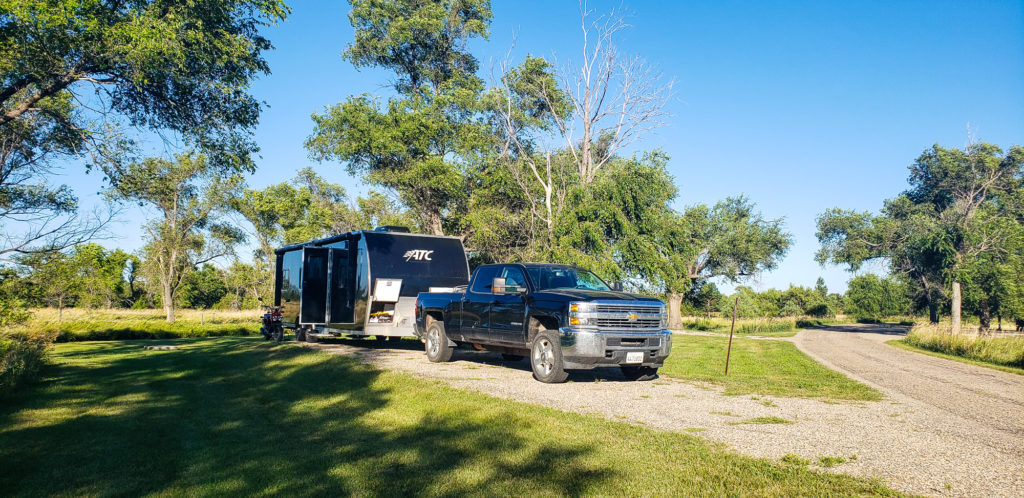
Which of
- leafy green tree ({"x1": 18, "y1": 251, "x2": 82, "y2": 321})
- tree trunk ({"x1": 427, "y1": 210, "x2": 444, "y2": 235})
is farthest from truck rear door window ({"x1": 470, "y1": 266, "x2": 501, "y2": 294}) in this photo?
tree trunk ({"x1": 427, "y1": 210, "x2": 444, "y2": 235})

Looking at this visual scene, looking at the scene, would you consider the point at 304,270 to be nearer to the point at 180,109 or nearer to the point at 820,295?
the point at 180,109

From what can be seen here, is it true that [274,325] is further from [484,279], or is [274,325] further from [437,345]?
[484,279]

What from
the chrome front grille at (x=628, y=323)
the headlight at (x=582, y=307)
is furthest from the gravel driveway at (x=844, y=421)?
the headlight at (x=582, y=307)

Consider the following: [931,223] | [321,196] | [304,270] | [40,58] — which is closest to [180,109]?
[40,58]

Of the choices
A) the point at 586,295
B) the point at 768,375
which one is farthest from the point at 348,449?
the point at 768,375

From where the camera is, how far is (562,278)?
11.3 m

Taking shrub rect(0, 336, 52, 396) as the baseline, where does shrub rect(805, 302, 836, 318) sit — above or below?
below

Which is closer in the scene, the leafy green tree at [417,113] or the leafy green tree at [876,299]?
the leafy green tree at [417,113]

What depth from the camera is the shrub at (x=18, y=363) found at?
29.5 ft

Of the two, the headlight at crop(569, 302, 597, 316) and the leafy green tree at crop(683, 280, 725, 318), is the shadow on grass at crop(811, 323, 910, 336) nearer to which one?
the leafy green tree at crop(683, 280, 725, 318)

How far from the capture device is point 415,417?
710cm

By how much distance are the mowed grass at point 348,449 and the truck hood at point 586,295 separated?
2328mm

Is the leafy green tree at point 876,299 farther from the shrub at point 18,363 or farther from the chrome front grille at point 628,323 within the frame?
the shrub at point 18,363

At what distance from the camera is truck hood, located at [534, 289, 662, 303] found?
32.4ft
